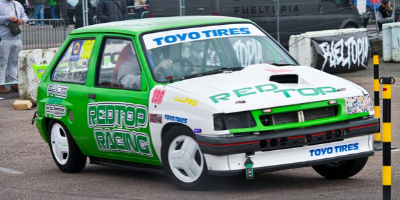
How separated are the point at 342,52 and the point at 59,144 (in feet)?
Result: 33.7

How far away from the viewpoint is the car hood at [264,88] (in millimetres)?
6320

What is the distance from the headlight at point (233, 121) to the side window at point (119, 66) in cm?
120

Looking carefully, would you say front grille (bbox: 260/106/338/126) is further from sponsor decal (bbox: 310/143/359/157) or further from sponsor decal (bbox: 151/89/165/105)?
sponsor decal (bbox: 151/89/165/105)

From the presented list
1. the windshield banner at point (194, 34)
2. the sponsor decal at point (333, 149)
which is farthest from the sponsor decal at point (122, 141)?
the sponsor decal at point (333, 149)

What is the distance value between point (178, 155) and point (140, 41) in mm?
1283

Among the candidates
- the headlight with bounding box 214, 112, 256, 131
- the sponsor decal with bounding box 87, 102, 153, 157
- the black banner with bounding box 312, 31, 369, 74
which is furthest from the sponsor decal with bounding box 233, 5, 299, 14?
the headlight with bounding box 214, 112, 256, 131

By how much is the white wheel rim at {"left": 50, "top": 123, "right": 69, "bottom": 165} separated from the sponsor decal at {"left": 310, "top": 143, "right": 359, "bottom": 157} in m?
2.88

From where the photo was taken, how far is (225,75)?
23.2 ft

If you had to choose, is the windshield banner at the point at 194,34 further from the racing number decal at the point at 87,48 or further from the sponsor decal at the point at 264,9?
the sponsor decal at the point at 264,9

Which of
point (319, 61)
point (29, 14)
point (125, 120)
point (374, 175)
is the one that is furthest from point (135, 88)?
point (29, 14)

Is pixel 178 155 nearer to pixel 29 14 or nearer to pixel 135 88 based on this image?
pixel 135 88

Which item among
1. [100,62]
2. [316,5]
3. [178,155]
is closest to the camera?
[178,155]

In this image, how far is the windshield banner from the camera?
24.2 ft

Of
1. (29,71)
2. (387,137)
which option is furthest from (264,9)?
(387,137)
